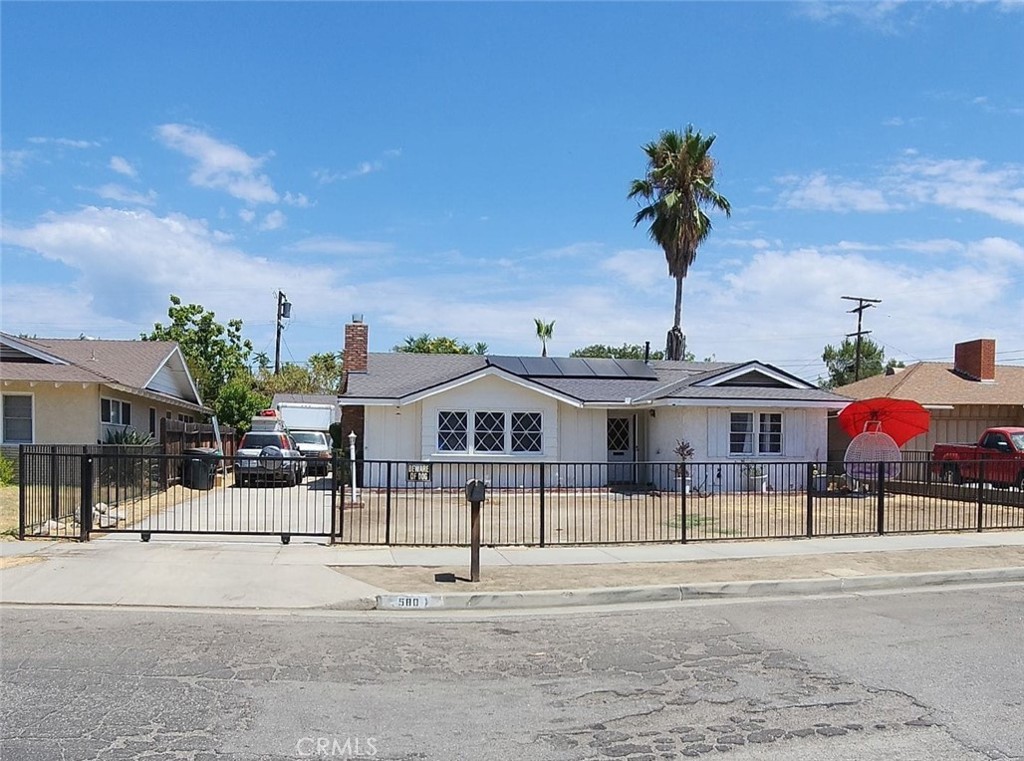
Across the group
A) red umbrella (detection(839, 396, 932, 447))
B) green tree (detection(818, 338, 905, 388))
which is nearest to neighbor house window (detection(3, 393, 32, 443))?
red umbrella (detection(839, 396, 932, 447))

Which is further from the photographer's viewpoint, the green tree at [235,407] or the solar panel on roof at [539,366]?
the green tree at [235,407]

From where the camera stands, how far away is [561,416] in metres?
25.7

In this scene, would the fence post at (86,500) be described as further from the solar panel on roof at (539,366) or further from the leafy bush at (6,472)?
the solar panel on roof at (539,366)

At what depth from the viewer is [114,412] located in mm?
26734

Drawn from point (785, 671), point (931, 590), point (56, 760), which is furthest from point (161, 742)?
point (931, 590)

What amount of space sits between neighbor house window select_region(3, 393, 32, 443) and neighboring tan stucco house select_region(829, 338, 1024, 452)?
989 inches

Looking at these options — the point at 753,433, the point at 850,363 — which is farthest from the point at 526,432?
the point at 850,363

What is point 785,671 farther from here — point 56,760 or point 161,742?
point 56,760

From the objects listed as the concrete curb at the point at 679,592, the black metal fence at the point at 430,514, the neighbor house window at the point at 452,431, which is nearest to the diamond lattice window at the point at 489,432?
the neighbor house window at the point at 452,431

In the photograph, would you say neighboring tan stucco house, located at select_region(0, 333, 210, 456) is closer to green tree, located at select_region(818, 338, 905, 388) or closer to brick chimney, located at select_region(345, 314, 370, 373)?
brick chimney, located at select_region(345, 314, 370, 373)

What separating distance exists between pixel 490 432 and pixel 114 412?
449 inches

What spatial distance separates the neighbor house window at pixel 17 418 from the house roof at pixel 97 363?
929 millimetres

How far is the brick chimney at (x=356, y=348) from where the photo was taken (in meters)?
27.6

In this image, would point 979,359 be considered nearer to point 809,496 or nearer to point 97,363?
point 809,496
